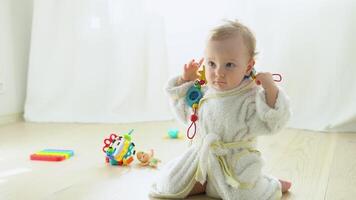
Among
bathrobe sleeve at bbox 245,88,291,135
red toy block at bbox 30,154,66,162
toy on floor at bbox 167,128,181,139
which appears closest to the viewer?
bathrobe sleeve at bbox 245,88,291,135

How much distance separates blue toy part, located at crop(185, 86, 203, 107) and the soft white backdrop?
104 cm

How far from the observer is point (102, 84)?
8.35ft

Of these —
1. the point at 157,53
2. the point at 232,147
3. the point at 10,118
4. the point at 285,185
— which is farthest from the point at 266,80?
the point at 10,118

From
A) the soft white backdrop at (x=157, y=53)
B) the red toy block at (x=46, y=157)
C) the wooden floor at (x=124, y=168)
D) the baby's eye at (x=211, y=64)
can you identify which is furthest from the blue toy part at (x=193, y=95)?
the soft white backdrop at (x=157, y=53)

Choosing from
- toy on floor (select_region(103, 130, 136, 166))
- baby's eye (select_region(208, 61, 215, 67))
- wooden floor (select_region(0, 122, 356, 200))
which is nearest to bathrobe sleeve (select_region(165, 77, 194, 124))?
baby's eye (select_region(208, 61, 215, 67))

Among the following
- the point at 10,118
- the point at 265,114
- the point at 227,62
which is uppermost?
the point at 227,62

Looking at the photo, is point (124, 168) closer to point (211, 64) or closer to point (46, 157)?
point (46, 157)

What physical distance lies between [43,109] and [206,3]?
3.72 feet

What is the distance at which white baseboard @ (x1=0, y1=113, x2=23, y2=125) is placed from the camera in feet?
8.28

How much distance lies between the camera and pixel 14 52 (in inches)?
104

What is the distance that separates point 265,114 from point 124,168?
0.61 metres

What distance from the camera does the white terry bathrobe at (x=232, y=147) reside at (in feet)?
3.62

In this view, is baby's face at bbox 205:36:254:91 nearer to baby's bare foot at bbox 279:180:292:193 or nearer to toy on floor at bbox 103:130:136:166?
baby's bare foot at bbox 279:180:292:193

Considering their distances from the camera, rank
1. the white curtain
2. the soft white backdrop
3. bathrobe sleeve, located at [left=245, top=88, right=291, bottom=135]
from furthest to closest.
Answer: the white curtain < the soft white backdrop < bathrobe sleeve, located at [left=245, top=88, right=291, bottom=135]
